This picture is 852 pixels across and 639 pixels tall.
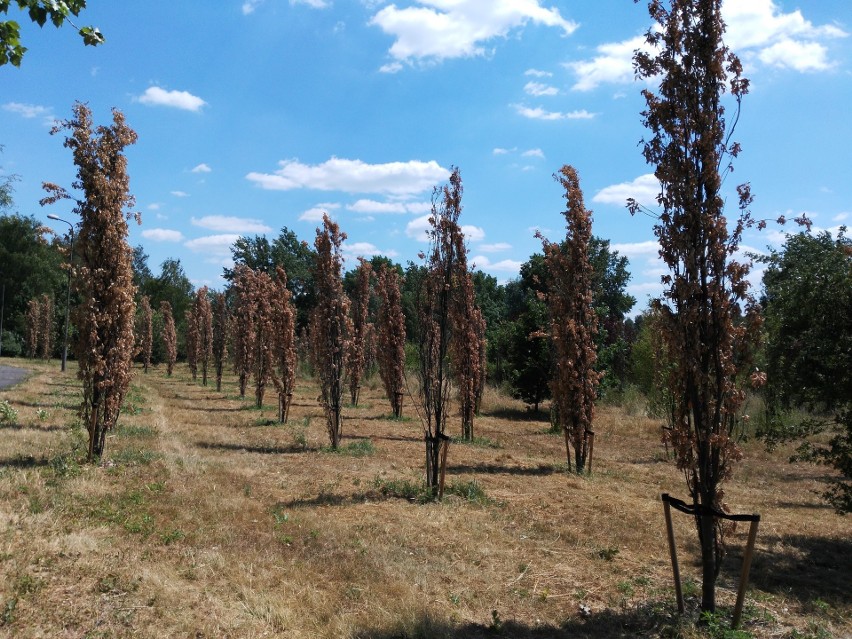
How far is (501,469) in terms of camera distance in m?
13.2

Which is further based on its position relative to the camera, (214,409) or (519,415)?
(519,415)

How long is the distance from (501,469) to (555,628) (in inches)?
312

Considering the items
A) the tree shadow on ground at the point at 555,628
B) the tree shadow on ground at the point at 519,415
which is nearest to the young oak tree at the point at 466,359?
the tree shadow on ground at the point at 519,415

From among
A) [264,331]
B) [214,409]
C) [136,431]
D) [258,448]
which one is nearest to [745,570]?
[258,448]

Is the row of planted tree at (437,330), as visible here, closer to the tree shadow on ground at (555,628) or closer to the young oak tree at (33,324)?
the tree shadow on ground at (555,628)

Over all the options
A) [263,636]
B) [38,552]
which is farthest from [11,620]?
[263,636]

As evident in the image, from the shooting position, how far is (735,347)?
539 centimetres

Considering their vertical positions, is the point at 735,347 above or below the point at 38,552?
above

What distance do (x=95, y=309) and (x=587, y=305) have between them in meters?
9.62

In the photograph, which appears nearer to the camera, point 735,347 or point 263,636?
point 263,636

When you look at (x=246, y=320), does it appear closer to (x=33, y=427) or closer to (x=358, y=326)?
(x=358, y=326)

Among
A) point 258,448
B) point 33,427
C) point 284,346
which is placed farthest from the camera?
point 284,346

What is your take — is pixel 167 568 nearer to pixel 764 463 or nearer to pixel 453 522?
pixel 453 522

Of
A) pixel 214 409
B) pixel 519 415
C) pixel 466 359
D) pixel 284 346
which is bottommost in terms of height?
pixel 519 415
